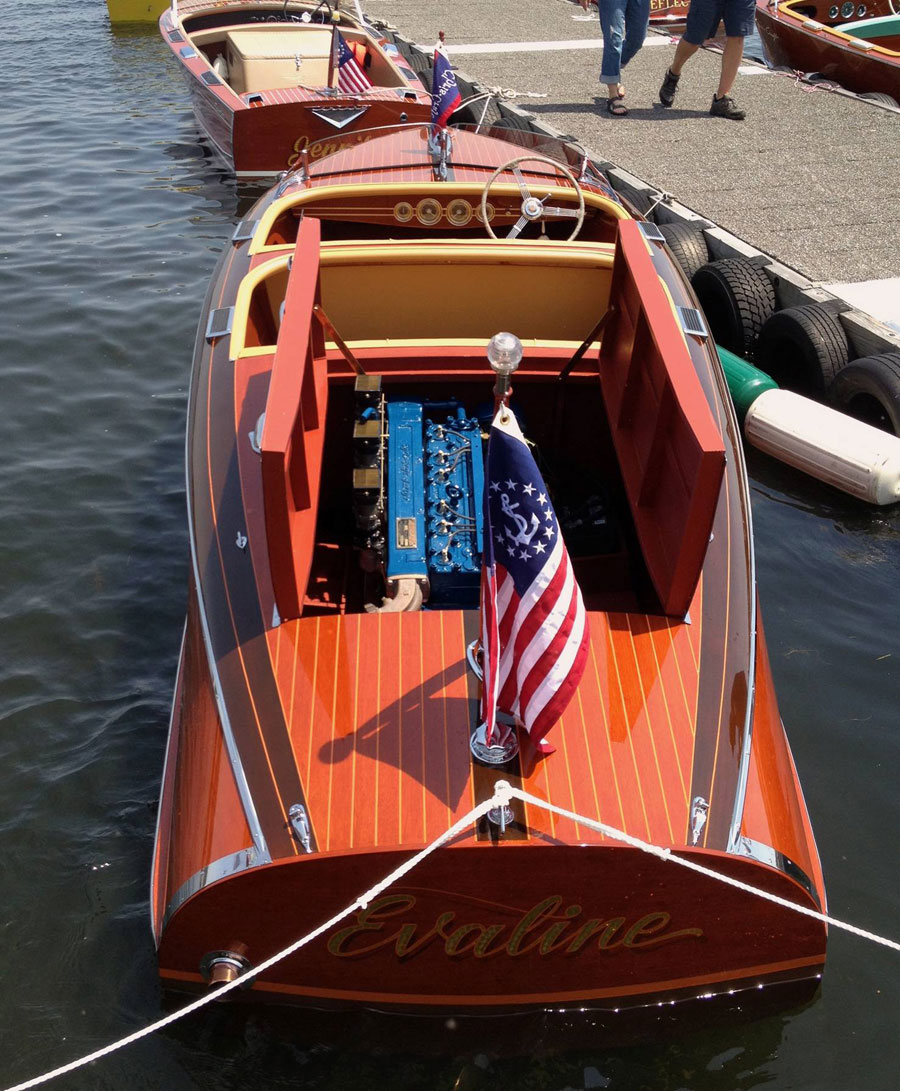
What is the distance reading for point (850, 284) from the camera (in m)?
7.57

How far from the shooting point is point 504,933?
9.81 ft

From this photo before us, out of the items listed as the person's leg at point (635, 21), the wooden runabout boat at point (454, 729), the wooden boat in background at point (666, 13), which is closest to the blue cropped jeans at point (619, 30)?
the person's leg at point (635, 21)

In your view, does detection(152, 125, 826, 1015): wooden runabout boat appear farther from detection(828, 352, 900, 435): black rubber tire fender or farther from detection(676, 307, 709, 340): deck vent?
detection(828, 352, 900, 435): black rubber tire fender

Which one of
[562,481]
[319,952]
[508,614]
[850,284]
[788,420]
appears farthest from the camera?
[850,284]

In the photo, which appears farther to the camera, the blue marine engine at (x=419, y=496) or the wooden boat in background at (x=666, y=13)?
the wooden boat in background at (x=666, y=13)

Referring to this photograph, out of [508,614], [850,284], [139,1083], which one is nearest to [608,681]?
[508,614]

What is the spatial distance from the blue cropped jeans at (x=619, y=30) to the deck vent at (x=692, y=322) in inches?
270

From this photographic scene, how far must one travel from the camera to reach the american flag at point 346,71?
10.5m

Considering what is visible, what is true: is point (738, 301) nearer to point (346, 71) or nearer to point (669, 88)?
point (669, 88)

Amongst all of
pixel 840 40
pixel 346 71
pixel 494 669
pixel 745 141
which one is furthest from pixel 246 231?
pixel 840 40

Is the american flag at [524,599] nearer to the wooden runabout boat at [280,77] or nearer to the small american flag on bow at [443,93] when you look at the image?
the small american flag on bow at [443,93]

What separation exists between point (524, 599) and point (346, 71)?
944 cm

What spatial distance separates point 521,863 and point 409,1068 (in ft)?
3.55

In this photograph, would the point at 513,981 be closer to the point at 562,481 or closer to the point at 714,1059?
the point at 714,1059
